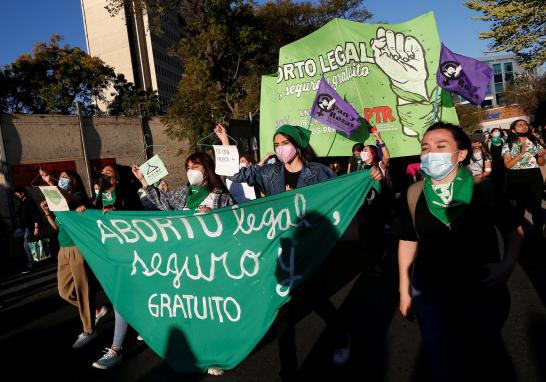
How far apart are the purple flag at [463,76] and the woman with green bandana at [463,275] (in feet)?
14.1

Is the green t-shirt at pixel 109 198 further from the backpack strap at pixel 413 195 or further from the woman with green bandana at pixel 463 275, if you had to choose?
the woman with green bandana at pixel 463 275

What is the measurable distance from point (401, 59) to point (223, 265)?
5131 mm

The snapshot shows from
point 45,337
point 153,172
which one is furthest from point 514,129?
point 45,337

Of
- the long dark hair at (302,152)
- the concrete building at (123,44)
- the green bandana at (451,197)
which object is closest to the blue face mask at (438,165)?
the green bandana at (451,197)

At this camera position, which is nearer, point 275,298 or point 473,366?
point 473,366

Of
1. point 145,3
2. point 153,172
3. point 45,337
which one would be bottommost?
point 45,337

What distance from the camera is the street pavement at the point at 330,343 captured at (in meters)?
3.28

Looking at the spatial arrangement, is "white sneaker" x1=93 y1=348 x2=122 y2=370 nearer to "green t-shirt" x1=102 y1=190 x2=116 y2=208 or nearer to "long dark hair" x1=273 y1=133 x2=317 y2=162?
"green t-shirt" x1=102 y1=190 x2=116 y2=208

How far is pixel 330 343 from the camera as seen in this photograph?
3771 millimetres

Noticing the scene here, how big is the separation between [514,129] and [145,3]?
687 inches

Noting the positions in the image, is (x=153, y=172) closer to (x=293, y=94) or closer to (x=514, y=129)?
(x=293, y=94)

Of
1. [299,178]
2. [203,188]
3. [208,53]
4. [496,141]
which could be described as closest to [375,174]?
[299,178]

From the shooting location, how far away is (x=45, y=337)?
15.8 feet

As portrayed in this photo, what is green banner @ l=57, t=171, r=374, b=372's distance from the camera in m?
3.11
